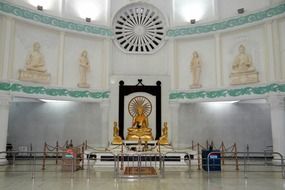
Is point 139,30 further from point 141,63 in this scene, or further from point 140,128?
point 140,128

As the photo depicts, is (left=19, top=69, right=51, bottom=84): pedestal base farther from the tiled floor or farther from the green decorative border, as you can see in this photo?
the tiled floor

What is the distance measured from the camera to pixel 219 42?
18.2 metres

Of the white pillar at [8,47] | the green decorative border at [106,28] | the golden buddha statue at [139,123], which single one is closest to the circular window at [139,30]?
the green decorative border at [106,28]

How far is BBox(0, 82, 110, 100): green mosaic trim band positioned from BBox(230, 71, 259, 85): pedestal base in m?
7.75

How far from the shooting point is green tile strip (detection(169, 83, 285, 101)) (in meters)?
15.3

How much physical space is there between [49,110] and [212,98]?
1030 cm

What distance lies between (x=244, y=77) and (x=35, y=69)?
11910 millimetres

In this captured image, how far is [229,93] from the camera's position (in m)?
17.3

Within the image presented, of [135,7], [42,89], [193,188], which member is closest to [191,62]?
[135,7]

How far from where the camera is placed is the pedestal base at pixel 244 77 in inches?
646

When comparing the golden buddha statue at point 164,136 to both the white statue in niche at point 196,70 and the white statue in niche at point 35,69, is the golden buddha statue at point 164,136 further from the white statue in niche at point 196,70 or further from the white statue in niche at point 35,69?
the white statue in niche at point 35,69

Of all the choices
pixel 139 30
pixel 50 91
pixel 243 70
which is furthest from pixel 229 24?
pixel 50 91

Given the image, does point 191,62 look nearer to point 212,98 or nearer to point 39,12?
point 212,98

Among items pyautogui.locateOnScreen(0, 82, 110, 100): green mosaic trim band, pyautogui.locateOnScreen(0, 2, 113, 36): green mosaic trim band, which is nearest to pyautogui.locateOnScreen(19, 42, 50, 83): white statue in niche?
pyautogui.locateOnScreen(0, 82, 110, 100): green mosaic trim band
